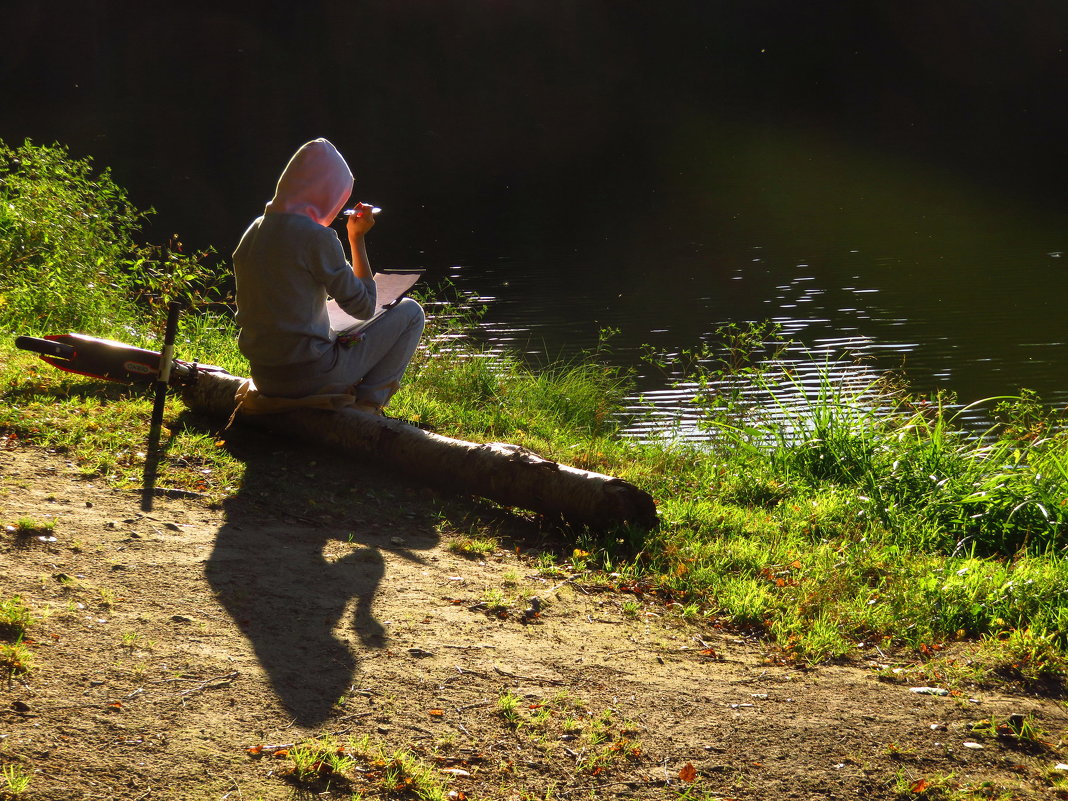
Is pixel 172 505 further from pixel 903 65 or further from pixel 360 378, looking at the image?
pixel 903 65

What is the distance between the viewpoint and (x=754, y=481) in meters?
6.00

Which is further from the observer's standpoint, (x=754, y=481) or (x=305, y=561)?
(x=754, y=481)

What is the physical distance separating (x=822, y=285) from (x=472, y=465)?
9.25m

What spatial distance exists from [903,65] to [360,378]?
110ft

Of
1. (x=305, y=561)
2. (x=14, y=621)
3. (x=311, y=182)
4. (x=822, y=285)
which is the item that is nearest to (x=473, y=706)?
(x=305, y=561)

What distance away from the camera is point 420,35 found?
38.7 meters

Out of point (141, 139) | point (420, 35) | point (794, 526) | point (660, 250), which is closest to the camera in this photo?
point (794, 526)

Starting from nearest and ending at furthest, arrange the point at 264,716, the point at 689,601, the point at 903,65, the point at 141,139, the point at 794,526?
the point at 264,716, the point at 689,601, the point at 794,526, the point at 141,139, the point at 903,65

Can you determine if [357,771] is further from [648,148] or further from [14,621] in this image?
[648,148]

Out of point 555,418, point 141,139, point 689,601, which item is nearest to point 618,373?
point 555,418

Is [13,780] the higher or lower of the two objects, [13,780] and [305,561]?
the higher

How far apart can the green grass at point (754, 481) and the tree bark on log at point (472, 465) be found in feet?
0.51

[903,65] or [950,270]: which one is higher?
[903,65]

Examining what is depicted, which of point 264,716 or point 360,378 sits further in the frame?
point 360,378
